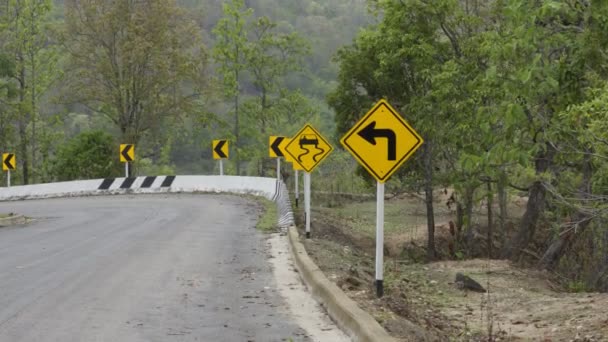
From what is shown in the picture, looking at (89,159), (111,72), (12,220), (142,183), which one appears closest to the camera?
(12,220)

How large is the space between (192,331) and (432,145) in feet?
61.9

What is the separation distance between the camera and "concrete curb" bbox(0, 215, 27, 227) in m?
22.2

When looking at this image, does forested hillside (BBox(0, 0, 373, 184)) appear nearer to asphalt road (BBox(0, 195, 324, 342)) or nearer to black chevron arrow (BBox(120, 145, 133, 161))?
black chevron arrow (BBox(120, 145, 133, 161))

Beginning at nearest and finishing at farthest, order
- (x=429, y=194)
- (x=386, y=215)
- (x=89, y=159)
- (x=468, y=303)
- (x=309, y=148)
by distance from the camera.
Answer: (x=468, y=303)
(x=309, y=148)
(x=429, y=194)
(x=386, y=215)
(x=89, y=159)

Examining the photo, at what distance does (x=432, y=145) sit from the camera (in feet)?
86.5

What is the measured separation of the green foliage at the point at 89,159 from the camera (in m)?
46.1

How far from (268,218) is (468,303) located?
10.7 m

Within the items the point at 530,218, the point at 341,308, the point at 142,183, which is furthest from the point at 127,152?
the point at 341,308

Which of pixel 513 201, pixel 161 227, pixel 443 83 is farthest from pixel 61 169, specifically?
pixel 443 83

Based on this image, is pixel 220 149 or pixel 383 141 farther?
pixel 220 149

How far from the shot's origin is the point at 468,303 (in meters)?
11.6

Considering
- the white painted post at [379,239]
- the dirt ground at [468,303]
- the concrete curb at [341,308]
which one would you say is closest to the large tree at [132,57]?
the dirt ground at [468,303]

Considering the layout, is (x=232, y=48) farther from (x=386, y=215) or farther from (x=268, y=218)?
(x=268, y=218)

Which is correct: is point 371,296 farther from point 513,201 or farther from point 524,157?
point 513,201
